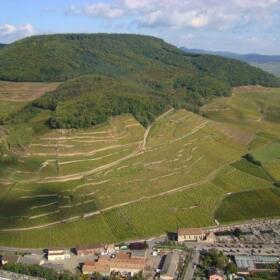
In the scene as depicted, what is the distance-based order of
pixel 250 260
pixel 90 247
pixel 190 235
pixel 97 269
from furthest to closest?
1. pixel 190 235
2. pixel 90 247
3. pixel 250 260
4. pixel 97 269

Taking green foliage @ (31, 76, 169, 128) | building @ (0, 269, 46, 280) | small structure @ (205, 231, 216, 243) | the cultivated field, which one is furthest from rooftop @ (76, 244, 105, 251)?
the cultivated field

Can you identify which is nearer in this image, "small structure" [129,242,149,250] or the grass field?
"small structure" [129,242,149,250]

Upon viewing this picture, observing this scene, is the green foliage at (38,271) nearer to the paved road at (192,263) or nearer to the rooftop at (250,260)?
the paved road at (192,263)

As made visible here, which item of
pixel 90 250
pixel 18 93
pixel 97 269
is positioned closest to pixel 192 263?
pixel 97 269

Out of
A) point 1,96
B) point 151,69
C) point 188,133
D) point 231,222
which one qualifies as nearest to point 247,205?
point 231,222

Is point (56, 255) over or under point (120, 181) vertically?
under

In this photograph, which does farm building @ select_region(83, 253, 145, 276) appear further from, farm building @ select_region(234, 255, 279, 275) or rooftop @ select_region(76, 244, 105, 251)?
farm building @ select_region(234, 255, 279, 275)

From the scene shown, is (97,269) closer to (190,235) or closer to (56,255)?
(56,255)
